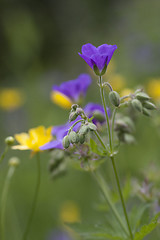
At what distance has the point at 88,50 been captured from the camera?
1073 mm

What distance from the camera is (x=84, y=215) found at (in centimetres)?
287

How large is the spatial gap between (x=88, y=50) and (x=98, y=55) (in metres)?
0.04

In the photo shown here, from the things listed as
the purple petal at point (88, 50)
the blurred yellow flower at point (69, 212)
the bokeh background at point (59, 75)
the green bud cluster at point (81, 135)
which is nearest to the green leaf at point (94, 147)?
the green bud cluster at point (81, 135)

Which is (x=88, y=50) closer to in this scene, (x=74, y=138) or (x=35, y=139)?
(x=74, y=138)

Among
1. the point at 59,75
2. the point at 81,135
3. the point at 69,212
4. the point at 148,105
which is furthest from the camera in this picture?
the point at 59,75

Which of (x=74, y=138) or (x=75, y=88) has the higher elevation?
(x=75, y=88)

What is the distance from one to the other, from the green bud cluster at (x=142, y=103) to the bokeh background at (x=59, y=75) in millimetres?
444

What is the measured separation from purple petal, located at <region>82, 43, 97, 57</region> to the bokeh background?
0.62 metres

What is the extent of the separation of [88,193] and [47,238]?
0.52m

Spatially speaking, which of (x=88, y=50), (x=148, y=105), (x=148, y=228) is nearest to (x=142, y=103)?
(x=148, y=105)

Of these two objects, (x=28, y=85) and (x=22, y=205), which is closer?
(x=22, y=205)

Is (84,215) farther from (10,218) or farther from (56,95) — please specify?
(56,95)

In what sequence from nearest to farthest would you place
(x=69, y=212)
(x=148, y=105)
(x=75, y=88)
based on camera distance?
(x=148, y=105) → (x=75, y=88) → (x=69, y=212)

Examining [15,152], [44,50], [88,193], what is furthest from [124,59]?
[44,50]
